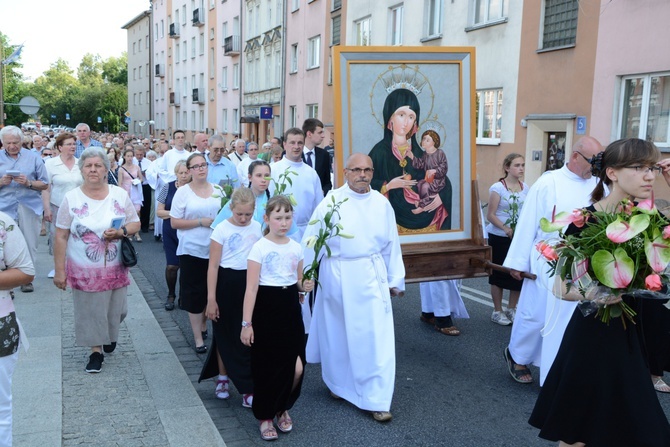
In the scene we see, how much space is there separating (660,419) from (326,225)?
8.28 feet

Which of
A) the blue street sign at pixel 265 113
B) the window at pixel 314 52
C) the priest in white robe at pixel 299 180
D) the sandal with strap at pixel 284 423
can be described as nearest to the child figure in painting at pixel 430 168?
the priest in white robe at pixel 299 180

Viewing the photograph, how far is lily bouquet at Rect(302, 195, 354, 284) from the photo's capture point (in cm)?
491

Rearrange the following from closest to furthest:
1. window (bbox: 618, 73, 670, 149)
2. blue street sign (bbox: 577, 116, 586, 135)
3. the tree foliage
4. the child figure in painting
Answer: the child figure in painting
window (bbox: 618, 73, 670, 149)
blue street sign (bbox: 577, 116, 586, 135)
the tree foliage

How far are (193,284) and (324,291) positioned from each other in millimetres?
1740

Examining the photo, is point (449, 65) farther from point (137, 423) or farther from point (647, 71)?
point (647, 71)

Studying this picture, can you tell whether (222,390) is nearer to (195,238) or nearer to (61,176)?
(195,238)

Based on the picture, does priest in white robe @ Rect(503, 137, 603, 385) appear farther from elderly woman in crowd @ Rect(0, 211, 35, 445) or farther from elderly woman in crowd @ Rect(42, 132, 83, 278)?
elderly woman in crowd @ Rect(42, 132, 83, 278)

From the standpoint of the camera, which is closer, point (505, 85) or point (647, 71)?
point (647, 71)

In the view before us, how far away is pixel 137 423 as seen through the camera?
4719 millimetres

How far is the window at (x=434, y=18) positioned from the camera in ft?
70.4

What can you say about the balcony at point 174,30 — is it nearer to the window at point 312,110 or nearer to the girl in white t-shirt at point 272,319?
the window at point 312,110

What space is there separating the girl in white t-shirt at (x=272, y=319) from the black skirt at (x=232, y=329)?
42cm

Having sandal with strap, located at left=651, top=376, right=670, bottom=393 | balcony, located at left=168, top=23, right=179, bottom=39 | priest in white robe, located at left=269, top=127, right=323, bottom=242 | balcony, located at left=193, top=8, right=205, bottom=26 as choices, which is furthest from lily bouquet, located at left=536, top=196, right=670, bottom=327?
balcony, located at left=168, top=23, right=179, bottom=39

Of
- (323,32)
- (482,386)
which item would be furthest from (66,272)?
(323,32)
